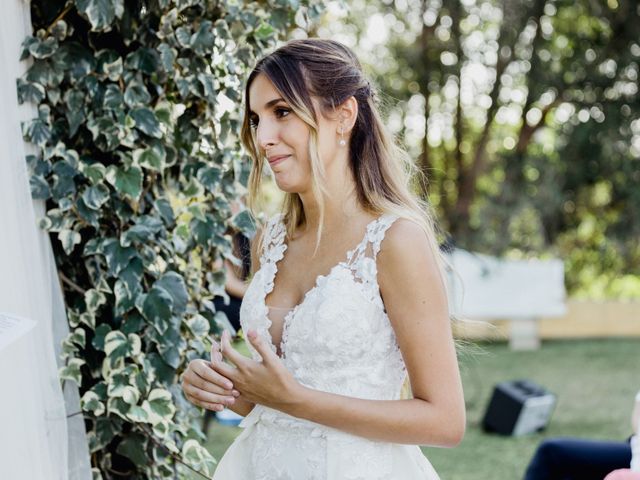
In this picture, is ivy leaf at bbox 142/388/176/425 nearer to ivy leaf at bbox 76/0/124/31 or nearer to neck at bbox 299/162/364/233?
neck at bbox 299/162/364/233

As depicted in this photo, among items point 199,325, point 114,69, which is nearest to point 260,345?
point 199,325

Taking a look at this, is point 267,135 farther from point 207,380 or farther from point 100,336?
point 100,336

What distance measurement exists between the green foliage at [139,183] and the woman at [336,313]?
60 centimetres

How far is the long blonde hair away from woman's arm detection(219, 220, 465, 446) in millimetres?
67

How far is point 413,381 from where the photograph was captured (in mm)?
1553

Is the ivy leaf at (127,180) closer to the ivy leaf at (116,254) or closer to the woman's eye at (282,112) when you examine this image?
the ivy leaf at (116,254)

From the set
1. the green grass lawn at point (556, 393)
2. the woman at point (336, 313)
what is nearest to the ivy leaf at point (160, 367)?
the woman at point (336, 313)

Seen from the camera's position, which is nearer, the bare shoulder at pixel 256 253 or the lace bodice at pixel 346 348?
the lace bodice at pixel 346 348

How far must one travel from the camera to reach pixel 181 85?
2.37 metres

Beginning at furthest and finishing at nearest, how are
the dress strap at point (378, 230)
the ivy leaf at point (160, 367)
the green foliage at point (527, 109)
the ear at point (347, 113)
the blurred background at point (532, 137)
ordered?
the green foliage at point (527, 109) < the blurred background at point (532, 137) < the ivy leaf at point (160, 367) < the ear at point (347, 113) < the dress strap at point (378, 230)

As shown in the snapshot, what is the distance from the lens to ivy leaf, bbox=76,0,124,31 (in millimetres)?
2170

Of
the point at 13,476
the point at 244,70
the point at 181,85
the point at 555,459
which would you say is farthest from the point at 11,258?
the point at 555,459

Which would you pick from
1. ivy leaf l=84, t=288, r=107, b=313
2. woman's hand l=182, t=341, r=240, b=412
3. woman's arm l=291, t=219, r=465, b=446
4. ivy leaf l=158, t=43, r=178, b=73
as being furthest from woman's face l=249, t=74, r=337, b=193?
ivy leaf l=84, t=288, r=107, b=313

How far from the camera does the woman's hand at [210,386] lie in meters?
1.52
